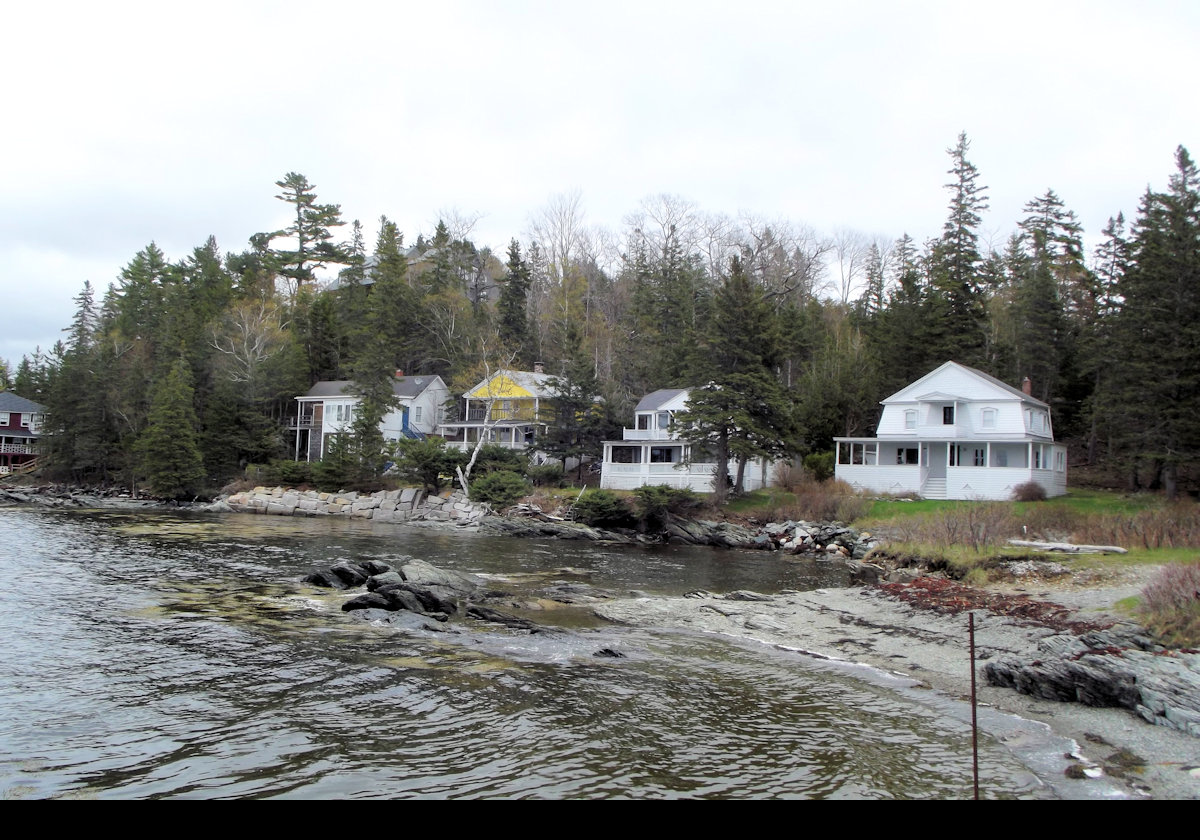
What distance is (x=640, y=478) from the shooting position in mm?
50531

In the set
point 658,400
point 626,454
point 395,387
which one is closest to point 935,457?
point 658,400

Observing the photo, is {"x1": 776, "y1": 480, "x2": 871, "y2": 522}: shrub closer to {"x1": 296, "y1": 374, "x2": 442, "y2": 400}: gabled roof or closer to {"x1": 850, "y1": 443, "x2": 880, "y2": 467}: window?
{"x1": 850, "y1": 443, "x2": 880, "y2": 467}: window

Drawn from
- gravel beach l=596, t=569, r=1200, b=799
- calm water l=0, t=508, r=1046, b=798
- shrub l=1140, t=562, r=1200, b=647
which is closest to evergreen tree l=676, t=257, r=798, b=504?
gravel beach l=596, t=569, r=1200, b=799

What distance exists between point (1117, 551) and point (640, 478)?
29465mm

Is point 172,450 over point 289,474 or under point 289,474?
over

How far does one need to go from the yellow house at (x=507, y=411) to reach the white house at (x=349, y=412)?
247 cm

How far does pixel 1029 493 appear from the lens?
41188 mm

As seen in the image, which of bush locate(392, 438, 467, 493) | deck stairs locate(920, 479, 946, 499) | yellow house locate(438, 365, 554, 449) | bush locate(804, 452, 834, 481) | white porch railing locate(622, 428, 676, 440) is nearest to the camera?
deck stairs locate(920, 479, 946, 499)

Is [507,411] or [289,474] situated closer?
[289,474]

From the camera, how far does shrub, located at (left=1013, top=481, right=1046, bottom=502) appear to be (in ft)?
135

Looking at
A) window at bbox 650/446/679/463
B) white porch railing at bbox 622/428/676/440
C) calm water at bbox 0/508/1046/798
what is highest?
white porch railing at bbox 622/428/676/440

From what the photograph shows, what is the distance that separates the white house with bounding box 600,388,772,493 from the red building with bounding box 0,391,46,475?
70363mm

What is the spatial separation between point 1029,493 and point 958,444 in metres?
6.74

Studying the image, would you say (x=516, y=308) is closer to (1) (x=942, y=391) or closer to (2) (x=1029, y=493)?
(1) (x=942, y=391)
